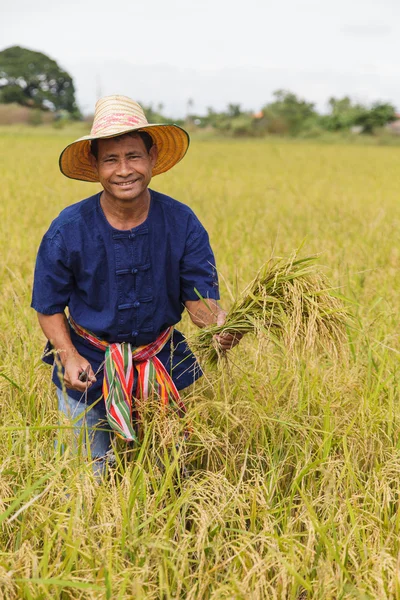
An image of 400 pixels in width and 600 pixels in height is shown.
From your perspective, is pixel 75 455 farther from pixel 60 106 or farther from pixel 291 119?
pixel 60 106

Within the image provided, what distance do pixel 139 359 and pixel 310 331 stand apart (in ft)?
1.76

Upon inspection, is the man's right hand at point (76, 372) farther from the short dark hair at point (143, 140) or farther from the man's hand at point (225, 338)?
the short dark hair at point (143, 140)

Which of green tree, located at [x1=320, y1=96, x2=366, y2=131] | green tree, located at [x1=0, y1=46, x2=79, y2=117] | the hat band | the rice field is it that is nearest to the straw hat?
the hat band

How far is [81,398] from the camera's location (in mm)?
1881

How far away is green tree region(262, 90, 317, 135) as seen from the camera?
3080 centimetres

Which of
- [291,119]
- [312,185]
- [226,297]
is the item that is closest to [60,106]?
[291,119]

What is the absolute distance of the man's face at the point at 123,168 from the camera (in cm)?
181

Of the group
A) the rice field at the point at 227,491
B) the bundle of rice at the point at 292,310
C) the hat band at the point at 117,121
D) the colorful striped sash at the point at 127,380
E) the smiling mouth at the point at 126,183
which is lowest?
the rice field at the point at 227,491

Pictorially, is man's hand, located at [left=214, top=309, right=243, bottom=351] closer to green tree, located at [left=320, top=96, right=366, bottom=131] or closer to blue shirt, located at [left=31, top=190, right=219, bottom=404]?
blue shirt, located at [left=31, top=190, right=219, bottom=404]

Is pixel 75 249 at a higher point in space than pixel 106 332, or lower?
higher

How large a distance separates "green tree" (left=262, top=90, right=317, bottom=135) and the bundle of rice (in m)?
Result: 29.9

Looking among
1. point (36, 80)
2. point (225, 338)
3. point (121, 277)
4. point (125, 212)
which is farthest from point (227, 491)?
point (36, 80)

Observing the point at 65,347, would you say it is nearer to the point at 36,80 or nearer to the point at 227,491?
the point at 227,491

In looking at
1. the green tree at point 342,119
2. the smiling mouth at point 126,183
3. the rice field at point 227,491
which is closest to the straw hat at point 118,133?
the smiling mouth at point 126,183
